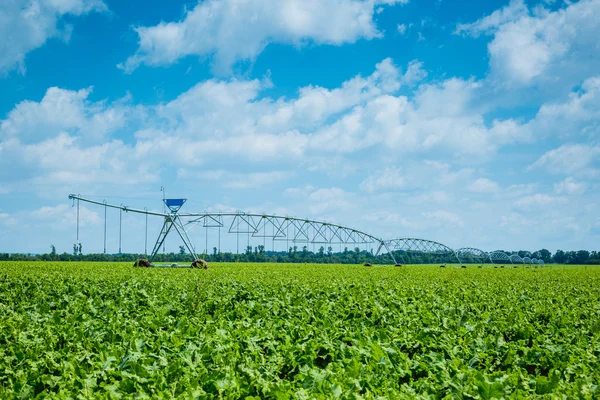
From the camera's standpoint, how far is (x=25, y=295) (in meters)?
16.7

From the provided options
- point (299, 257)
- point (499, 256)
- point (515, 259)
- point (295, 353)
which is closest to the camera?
point (295, 353)

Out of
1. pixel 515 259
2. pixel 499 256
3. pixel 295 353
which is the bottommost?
pixel 515 259

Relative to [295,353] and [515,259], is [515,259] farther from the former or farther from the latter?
[295,353]

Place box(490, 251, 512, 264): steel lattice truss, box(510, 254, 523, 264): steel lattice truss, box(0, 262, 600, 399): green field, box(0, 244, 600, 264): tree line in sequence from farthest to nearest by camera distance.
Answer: box(490, 251, 512, 264): steel lattice truss
box(510, 254, 523, 264): steel lattice truss
box(0, 244, 600, 264): tree line
box(0, 262, 600, 399): green field

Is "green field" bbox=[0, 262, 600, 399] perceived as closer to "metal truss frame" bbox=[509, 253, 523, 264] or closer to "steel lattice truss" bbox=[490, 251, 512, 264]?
"metal truss frame" bbox=[509, 253, 523, 264]

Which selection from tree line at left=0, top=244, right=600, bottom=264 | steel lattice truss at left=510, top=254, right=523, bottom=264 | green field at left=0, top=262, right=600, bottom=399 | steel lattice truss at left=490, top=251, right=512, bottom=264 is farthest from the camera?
steel lattice truss at left=490, top=251, right=512, bottom=264

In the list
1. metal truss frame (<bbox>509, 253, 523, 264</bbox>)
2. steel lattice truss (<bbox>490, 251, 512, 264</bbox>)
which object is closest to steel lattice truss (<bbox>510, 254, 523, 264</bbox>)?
metal truss frame (<bbox>509, 253, 523, 264</bbox>)

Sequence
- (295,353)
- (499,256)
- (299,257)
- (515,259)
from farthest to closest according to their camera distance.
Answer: (499,256) → (515,259) → (299,257) → (295,353)

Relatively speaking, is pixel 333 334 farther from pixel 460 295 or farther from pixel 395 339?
pixel 460 295

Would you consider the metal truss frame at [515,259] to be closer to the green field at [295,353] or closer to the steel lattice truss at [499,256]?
the steel lattice truss at [499,256]

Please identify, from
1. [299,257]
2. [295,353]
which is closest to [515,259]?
[299,257]

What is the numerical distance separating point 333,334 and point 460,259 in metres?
167

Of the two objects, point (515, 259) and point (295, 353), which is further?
point (515, 259)

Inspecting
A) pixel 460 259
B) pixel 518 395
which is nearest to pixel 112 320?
pixel 518 395
